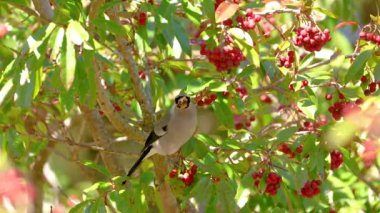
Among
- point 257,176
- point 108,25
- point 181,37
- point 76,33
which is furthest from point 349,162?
point 76,33

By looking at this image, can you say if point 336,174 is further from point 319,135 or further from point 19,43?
point 19,43

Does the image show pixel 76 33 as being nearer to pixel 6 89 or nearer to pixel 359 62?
pixel 6 89

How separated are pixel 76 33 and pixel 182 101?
93cm

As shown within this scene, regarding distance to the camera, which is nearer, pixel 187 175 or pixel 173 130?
pixel 187 175

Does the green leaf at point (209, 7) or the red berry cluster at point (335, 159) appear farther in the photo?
the red berry cluster at point (335, 159)

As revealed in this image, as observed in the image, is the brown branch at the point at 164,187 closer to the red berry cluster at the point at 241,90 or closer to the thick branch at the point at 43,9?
the red berry cluster at the point at 241,90

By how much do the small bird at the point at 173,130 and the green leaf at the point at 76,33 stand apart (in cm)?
81

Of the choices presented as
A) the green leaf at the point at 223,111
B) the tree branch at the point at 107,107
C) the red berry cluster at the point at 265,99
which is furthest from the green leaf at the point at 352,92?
the red berry cluster at the point at 265,99

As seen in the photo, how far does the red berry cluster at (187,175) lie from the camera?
2609 mm

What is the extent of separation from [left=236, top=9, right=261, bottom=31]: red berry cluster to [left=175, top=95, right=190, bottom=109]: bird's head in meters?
0.42

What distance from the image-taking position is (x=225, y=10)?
227 centimetres

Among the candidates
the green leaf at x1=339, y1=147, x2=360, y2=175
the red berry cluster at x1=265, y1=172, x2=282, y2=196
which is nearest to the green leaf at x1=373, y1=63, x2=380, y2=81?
the green leaf at x1=339, y1=147, x2=360, y2=175

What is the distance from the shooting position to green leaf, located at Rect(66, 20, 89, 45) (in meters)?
1.93

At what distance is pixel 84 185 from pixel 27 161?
0.99 m
